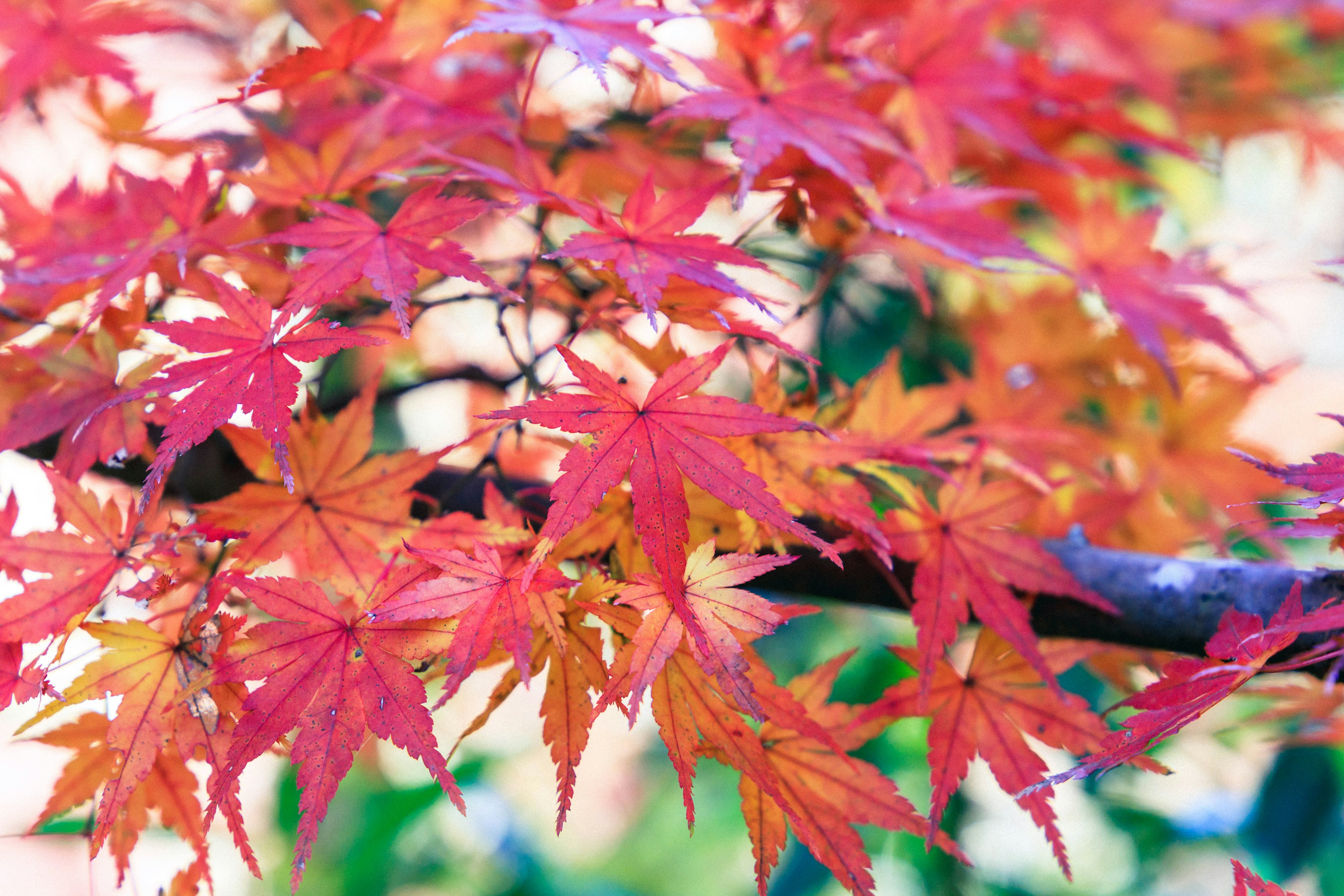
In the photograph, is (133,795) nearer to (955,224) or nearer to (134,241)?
(134,241)

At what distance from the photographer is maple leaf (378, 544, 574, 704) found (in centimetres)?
44

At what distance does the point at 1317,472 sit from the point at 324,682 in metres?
0.62

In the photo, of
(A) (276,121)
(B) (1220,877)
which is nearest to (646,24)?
(A) (276,121)

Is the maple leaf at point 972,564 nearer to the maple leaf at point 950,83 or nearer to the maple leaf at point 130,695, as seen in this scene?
the maple leaf at point 950,83

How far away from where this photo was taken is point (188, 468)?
663 mm

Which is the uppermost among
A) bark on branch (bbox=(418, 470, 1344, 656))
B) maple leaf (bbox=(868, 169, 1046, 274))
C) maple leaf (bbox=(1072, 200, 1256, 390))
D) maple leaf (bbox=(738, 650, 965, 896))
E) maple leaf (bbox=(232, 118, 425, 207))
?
maple leaf (bbox=(232, 118, 425, 207))

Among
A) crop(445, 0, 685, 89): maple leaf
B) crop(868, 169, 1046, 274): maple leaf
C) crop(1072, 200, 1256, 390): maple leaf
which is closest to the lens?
crop(445, 0, 685, 89): maple leaf

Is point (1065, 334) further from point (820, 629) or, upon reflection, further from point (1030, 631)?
point (820, 629)

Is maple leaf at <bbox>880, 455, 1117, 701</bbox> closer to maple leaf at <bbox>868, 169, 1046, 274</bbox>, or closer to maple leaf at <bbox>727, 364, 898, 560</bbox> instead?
maple leaf at <bbox>727, 364, 898, 560</bbox>

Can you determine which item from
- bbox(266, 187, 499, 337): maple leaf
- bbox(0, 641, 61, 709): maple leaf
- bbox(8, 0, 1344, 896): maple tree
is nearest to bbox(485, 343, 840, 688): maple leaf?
bbox(8, 0, 1344, 896): maple tree

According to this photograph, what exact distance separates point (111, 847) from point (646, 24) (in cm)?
106

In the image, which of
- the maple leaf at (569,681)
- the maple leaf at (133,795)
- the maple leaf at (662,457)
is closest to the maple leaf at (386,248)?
the maple leaf at (662,457)

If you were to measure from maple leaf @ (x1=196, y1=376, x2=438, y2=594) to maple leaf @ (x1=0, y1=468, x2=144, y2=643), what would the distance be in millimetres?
55

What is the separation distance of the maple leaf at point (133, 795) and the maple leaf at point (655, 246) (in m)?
0.47
